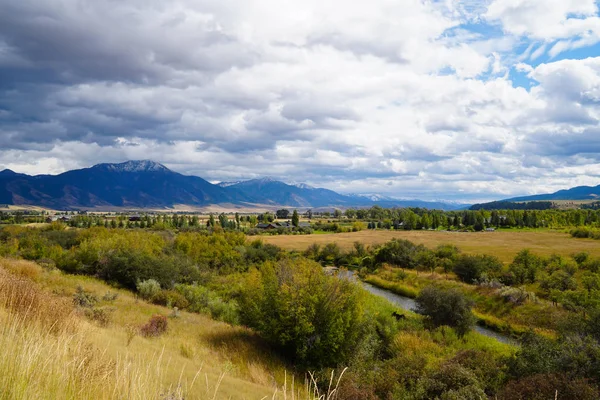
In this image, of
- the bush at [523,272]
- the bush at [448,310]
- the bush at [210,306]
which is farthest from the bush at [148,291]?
the bush at [523,272]

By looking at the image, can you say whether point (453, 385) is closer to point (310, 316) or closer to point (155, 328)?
point (310, 316)

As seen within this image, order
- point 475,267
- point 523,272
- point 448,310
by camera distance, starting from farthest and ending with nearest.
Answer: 1. point 475,267
2. point 523,272
3. point 448,310

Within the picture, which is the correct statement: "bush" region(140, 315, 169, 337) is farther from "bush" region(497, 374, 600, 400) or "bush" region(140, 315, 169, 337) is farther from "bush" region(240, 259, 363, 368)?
"bush" region(497, 374, 600, 400)

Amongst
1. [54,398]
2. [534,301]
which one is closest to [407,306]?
[534,301]

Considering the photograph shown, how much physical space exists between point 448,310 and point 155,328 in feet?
73.2

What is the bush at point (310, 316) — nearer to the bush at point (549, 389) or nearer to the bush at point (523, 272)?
the bush at point (549, 389)

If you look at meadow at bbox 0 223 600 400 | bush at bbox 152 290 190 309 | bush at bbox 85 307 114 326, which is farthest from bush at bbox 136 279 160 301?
bush at bbox 85 307 114 326

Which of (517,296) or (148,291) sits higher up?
(148,291)

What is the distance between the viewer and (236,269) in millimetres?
62031

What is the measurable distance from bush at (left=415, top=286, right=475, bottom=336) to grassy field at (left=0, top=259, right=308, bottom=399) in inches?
661

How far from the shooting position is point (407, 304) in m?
42.3

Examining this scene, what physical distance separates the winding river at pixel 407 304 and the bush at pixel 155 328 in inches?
955

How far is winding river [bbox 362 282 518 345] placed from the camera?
30711mm

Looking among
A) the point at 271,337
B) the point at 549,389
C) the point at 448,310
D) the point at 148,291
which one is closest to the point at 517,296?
the point at 448,310
